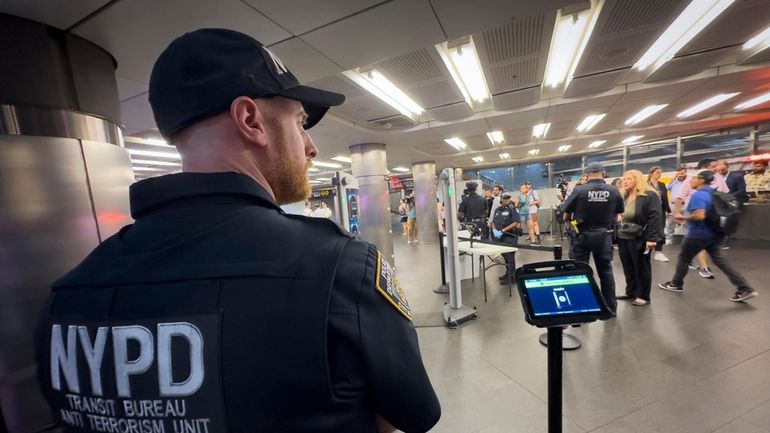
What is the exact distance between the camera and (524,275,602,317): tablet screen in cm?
134

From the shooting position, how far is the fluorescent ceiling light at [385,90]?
364 centimetres

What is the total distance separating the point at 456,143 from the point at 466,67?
4.54 meters

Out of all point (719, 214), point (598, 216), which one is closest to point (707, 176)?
point (719, 214)

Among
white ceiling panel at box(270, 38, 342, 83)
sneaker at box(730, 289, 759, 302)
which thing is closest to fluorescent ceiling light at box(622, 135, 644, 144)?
sneaker at box(730, 289, 759, 302)

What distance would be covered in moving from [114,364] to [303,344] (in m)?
0.33

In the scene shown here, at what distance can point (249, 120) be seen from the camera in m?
0.66

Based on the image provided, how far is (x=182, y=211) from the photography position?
0.57 meters

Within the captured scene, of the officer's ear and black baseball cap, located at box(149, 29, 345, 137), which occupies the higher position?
black baseball cap, located at box(149, 29, 345, 137)

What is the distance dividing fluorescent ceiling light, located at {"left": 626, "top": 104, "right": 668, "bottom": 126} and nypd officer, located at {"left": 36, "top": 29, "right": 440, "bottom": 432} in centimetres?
797

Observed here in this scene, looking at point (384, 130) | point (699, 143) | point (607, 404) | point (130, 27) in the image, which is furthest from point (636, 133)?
point (130, 27)

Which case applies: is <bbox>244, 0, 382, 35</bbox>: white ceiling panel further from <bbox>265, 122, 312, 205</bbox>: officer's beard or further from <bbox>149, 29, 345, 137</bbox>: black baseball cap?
<bbox>265, 122, 312, 205</bbox>: officer's beard

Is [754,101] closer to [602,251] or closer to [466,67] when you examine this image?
[602,251]

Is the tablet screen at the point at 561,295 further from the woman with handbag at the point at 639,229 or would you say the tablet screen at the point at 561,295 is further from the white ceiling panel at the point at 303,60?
→ the woman with handbag at the point at 639,229

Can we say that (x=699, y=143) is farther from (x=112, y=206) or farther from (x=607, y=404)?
(x=112, y=206)
